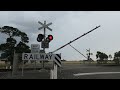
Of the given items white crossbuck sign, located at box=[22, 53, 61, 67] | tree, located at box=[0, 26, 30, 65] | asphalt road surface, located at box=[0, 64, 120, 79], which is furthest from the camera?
tree, located at box=[0, 26, 30, 65]

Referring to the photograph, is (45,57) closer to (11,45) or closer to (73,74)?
(73,74)

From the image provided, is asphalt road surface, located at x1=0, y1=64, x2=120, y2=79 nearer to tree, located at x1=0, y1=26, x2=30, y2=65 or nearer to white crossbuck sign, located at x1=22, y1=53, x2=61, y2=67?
white crossbuck sign, located at x1=22, y1=53, x2=61, y2=67

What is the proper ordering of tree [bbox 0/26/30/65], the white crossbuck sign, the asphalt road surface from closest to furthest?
the white crossbuck sign
the asphalt road surface
tree [bbox 0/26/30/65]

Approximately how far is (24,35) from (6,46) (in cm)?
514

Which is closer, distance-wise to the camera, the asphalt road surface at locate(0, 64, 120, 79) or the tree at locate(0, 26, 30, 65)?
the asphalt road surface at locate(0, 64, 120, 79)

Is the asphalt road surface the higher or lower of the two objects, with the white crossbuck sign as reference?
lower

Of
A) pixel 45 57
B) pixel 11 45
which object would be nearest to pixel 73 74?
pixel 45 57

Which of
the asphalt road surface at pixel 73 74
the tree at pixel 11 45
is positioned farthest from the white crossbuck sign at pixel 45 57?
the tree at pixel 11 45

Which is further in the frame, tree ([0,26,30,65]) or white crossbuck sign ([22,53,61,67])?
tree ([0,26,30,65])

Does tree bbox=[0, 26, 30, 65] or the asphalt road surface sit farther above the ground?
tree bbox=[0, 26, 30, 65]

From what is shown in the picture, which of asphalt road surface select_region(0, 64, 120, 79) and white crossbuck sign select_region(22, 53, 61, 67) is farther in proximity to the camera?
asphalt road surface select_region(0, 64, 120, 79)

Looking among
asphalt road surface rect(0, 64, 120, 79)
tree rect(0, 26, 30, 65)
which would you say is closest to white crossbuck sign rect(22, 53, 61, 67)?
asphalt road surface rect(0, 64, 120, 79)
